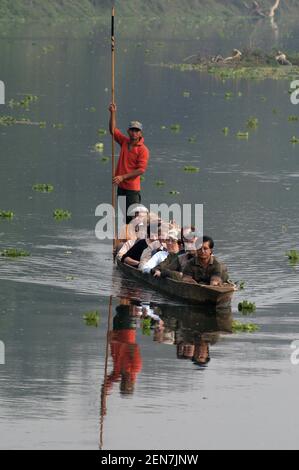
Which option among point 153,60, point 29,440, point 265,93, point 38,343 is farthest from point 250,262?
point 153,60

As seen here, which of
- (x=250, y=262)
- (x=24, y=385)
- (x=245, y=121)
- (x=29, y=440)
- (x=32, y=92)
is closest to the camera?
(x=29, y=440)

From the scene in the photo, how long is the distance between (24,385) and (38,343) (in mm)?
2686

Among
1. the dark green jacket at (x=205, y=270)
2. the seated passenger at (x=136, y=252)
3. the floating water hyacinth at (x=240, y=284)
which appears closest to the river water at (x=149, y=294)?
the floating water hyacinth at (x=240, y=284)

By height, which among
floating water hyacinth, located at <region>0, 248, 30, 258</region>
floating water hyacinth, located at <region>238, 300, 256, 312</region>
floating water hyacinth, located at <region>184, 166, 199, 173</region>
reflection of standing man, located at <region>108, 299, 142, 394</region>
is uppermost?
floating water hyacinth, located at <region>184, 166, 199, 173</region>

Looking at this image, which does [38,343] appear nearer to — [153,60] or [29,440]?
[29,440]

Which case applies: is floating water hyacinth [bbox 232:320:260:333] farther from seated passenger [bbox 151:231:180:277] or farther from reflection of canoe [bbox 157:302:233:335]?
seated passenger [bbox 151:231:180:277]

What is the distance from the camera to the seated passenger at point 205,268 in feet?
85.3

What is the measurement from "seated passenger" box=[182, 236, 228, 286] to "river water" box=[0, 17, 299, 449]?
0.57 metres

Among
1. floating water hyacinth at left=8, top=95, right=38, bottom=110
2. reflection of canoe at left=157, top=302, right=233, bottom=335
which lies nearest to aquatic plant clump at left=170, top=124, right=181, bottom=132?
floating water hyacinth at left=8, top=95, right=38, bottom=110

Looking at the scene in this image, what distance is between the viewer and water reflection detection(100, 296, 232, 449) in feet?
72.2

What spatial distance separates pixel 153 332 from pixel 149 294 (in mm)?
3014

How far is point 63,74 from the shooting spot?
75.0 m

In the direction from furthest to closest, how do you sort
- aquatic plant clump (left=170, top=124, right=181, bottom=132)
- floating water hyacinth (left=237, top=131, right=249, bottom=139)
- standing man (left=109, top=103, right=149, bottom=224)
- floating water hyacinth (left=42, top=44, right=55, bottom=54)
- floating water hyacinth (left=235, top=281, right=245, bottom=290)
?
floating water hyacinth (left=42, top=44, right=55, bottom=54) → aquatic plant clump (left=170, top=124, right=181, bottom=132) → floating water hyacinth (left=237, top=131, right=249, bottom=139) → standing man (left=109, top=103, right=149, bottom=224) → floating water hyacinth (left=235, top=281, right=245, bottom=290)
